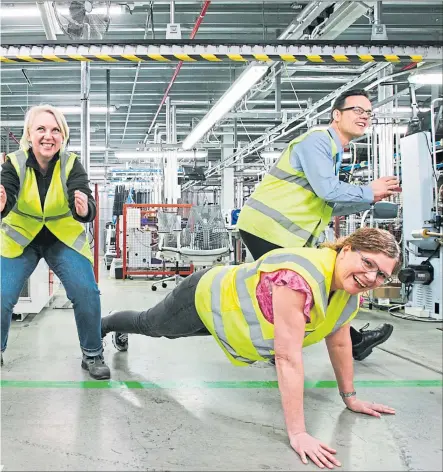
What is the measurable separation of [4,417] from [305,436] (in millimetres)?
1040

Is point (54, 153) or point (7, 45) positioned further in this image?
point (7, 45)

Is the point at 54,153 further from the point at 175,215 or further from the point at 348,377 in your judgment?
the point at 175,215

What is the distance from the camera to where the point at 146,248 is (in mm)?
7660

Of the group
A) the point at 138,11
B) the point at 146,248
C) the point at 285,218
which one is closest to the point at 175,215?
the point at 146,248

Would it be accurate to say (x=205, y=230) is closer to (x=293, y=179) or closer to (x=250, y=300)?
(x=293, y=179)

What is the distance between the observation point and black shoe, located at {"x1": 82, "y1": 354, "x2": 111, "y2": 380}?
2275 millimetres

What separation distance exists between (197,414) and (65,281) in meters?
0.86

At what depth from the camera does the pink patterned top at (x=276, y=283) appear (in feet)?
4.62

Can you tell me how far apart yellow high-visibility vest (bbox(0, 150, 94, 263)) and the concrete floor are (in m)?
0.63

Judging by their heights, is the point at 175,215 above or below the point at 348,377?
above

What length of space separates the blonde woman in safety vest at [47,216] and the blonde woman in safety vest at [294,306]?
0.53m

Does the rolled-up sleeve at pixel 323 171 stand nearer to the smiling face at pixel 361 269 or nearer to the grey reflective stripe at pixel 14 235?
the smiling face at pixel 361 269

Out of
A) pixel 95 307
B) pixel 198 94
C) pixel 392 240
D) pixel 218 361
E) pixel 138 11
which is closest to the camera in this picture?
pixel 392 240

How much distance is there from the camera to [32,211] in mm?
2137
